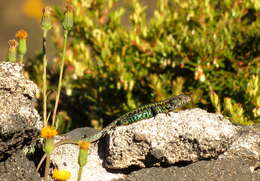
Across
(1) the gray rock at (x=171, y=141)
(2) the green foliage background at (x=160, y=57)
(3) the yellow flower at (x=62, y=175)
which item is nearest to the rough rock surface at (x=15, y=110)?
(3) the yellow flower at (x=62, y=175)

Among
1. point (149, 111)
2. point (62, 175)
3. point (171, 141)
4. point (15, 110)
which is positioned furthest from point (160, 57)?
point (62, 175)

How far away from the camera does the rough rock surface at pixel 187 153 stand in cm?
411

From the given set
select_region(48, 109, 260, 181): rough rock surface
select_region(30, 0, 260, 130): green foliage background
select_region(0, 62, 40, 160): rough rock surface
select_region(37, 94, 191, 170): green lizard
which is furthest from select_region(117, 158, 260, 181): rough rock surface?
select_region(30, 0, 260, 130): green foliage background

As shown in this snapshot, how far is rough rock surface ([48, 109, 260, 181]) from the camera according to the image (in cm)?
411

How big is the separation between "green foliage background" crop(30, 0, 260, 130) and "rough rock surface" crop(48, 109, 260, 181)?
1.21 m

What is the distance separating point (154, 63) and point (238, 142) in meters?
2.05

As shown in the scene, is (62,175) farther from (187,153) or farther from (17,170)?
(187,153)

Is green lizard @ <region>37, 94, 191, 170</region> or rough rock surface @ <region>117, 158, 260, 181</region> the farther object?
green lizard @ <region>37, 94, 191, 170</region>

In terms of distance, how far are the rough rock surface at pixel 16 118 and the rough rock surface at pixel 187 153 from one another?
397mm

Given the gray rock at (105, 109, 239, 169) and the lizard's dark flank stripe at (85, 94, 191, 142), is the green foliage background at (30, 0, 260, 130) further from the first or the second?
the gray rock at (105, 109, 239, 169)

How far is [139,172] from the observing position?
4.24 meters

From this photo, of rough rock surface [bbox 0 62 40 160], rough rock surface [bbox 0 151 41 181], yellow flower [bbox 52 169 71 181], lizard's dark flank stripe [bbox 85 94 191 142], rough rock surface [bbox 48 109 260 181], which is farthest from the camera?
lizard's dark flank stripe [bbox 85 94 191 142]

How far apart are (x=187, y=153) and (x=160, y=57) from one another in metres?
2.13

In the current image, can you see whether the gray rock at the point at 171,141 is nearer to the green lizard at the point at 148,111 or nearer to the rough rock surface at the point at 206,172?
the rough rock surface at the point at 206,172
